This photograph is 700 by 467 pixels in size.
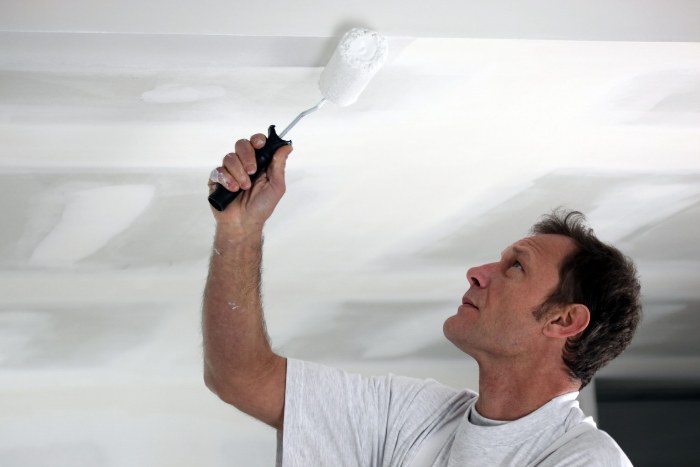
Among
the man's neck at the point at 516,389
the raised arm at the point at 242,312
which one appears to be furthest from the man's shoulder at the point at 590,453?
the raised arm at the point at 242,312

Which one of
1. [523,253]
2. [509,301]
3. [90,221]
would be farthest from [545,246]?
[90,221]

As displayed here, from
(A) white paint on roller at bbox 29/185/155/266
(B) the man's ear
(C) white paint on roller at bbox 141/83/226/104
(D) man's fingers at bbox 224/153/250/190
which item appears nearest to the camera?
(D) man's fingers at bbox 224/153/250/190

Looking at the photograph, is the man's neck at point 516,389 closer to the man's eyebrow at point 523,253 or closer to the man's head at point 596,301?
the man's head at point 596,301

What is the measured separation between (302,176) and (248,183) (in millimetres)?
854

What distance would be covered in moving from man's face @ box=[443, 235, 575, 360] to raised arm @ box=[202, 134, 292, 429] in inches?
15.4

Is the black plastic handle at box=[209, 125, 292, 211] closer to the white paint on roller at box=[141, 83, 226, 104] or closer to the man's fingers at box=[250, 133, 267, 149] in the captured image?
the man's fingers at box=[250, 133, 267, 149]

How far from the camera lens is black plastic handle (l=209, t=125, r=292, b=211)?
1684 mm

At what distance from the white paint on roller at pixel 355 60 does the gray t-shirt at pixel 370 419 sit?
2.05 ft

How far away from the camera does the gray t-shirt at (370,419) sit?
190cm

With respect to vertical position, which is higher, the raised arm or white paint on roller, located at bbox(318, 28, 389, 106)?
white paint on roller, located at bbox(318, 28, 389, 106)

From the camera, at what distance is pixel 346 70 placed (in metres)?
1.69

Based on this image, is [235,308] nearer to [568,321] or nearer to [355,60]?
[355,60]

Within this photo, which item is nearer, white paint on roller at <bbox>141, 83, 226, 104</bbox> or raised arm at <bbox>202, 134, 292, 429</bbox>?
raised arm at <bbox>202, 134, 292, 429</bbox>

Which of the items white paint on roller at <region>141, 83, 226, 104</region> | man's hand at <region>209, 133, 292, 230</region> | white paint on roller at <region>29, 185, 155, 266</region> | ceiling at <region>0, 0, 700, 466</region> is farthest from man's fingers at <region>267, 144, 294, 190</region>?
white paint on roller at <region>29, 185, 155, 266</region>
